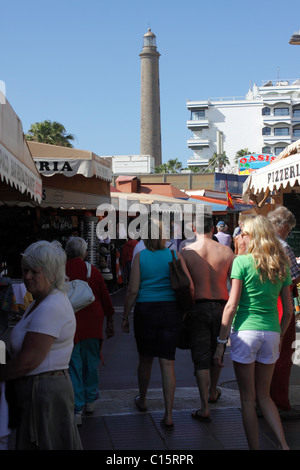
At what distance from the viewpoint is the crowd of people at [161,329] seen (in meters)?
3.01

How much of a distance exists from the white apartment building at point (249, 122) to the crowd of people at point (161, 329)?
4143 inches

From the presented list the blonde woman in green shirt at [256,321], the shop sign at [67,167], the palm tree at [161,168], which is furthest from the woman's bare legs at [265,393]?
the palm tree at [161,168]

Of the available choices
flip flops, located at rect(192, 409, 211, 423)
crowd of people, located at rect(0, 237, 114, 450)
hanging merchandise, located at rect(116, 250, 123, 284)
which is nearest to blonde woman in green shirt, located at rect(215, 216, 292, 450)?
flip flops, located at rect(192, 409, 211, 423)

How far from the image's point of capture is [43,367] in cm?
301

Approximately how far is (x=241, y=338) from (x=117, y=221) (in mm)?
12229

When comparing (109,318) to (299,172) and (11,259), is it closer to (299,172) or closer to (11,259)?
(299,172)

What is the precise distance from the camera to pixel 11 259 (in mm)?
10289

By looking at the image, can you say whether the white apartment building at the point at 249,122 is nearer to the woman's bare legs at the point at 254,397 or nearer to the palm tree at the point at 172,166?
the palm tree at the point at 172,166

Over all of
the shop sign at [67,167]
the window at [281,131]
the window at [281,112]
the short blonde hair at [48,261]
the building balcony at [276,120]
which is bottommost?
→ the short blonde hair at [48,261]

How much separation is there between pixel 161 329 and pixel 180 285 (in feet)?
1.37

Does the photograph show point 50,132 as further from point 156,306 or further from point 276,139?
point 276,139

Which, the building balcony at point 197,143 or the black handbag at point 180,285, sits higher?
the building balcony at point 197,143

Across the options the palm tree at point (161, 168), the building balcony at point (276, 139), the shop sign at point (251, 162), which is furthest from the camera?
the building balcony at point (276, 139)

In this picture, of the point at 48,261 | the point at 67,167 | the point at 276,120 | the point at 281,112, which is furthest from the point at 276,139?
the point at 48,261
